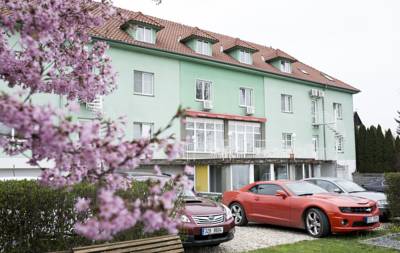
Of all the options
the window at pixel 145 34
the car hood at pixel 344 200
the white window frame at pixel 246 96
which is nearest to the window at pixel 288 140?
the white window frame at pixel 246 96

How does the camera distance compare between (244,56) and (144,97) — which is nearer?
(144,97)

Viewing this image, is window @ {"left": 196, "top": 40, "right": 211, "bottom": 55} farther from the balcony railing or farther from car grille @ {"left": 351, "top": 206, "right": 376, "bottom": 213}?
car grille @ {"left": 351, "top": 206, "right": 376, "bottom": 213}

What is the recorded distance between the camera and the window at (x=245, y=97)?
30.3m

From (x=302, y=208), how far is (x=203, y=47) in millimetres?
19352

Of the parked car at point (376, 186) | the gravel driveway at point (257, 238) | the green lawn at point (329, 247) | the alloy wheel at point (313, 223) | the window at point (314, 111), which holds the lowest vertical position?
the gravel driveway at point (257, 238)

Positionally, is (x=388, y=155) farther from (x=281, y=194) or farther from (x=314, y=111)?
(x=281, y=194)

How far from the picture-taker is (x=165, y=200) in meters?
3.07

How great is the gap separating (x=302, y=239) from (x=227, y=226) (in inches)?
105

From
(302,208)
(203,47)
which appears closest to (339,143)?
(203,47)

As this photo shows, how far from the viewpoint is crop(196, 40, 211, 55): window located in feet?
93.6

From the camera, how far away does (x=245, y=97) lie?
101 ft

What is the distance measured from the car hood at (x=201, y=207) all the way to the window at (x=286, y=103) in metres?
24.7

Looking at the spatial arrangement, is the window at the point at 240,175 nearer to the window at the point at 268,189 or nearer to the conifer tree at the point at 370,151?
the window at the point at 268,189

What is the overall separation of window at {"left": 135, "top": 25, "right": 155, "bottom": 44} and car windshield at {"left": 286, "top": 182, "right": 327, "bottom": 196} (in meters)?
16.0
